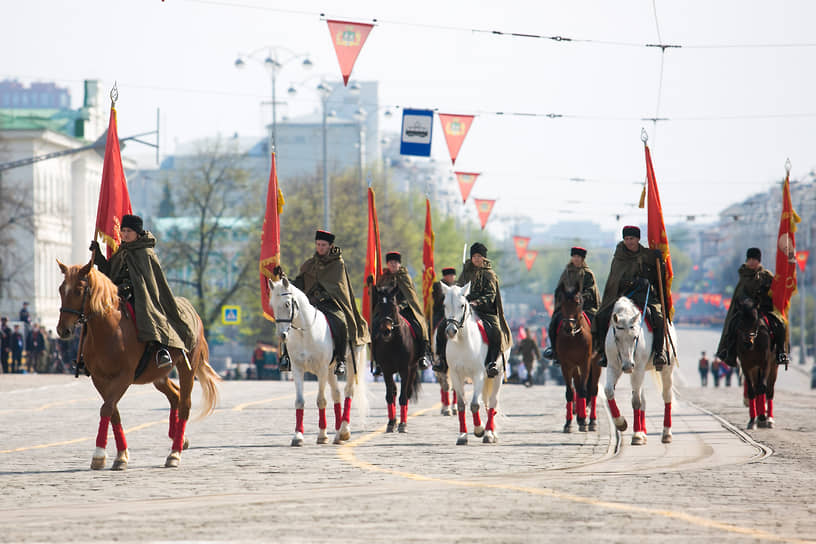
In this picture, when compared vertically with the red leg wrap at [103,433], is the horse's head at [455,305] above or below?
above

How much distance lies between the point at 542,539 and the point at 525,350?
118ft

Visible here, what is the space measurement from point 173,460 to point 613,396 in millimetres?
5884

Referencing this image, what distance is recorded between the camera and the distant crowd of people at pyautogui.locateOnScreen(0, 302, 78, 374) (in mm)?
47688

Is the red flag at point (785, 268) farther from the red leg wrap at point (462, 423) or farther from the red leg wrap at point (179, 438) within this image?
the red leg wrap at point (179, 438)

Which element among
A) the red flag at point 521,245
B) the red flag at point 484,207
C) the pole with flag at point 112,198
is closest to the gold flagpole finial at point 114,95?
A: the pole with flag at point 112,198

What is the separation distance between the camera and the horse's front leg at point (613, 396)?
17.3 metres

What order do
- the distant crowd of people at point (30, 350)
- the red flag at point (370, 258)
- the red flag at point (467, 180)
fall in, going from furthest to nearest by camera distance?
1. the distant crowd of people at point (30, 350)
2. the red flag at point (467, 180)
3. the red flag at point (370, 258)

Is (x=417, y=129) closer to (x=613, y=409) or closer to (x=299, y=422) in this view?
(x=299, y=422)

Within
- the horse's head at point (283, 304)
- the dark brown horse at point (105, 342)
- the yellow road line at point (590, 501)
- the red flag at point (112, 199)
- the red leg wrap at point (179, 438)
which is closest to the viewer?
the yellow road line at point (590, 501)

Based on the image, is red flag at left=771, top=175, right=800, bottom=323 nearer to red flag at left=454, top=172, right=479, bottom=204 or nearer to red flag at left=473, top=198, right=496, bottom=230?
red flag at left=454, top=172, right=479, bottom=204

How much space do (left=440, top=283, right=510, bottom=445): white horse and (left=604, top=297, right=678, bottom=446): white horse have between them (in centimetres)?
173

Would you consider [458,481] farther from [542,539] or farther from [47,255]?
[47,255]

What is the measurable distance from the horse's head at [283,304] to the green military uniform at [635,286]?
4.18 m

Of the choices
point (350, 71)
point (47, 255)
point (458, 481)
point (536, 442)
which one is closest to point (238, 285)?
point (47, 255)
